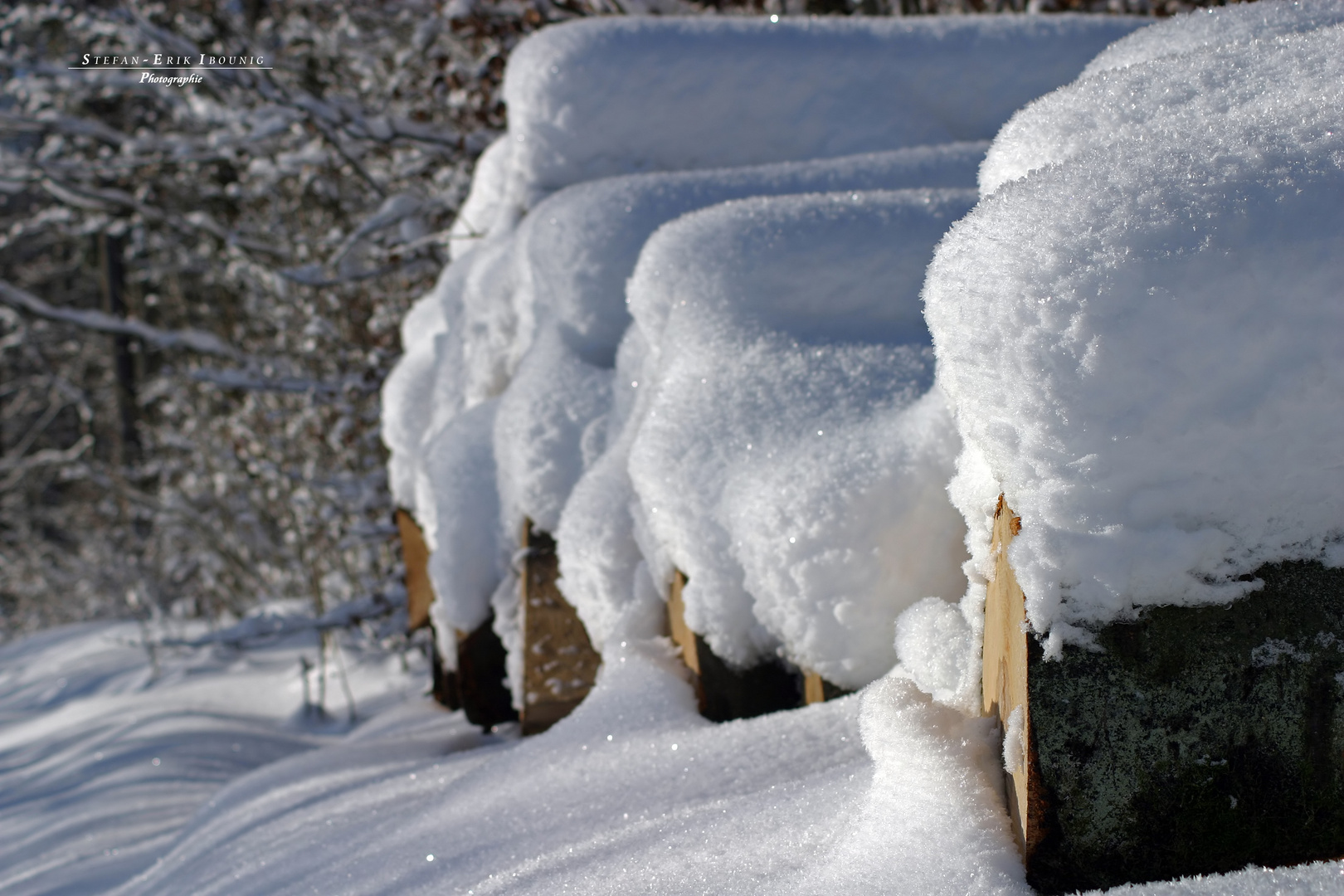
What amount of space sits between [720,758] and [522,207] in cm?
198

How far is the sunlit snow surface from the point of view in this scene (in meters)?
0.93

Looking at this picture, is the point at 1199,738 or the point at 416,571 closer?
the point at 1199,738

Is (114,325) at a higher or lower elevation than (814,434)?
higher

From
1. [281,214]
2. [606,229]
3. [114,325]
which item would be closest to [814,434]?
[606,229]

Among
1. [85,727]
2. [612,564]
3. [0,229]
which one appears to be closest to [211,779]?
[85,727]

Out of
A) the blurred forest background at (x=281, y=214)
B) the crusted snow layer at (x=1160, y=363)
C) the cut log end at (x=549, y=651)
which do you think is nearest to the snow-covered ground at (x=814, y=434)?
the crusted snow layer at (x=1160, y=363)

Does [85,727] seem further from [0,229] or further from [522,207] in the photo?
[0,229]

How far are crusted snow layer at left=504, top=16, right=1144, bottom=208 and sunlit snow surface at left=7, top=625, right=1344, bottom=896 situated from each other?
1492 millimetres

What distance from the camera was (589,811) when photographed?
1324mm

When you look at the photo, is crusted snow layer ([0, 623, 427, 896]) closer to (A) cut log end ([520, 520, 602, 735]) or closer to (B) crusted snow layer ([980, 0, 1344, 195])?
(A) cut log end ([520, 520, 602, 735])

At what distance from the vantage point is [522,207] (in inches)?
114

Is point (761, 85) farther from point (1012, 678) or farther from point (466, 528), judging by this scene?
point (1012, 678)

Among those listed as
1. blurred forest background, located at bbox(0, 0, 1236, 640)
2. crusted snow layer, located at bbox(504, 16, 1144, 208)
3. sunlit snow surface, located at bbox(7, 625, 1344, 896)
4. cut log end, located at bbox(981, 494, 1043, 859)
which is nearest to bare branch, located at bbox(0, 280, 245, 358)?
blurred forest background, located at bbox(0, 0, 1236, 640)

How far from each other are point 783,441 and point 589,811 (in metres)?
0.60
